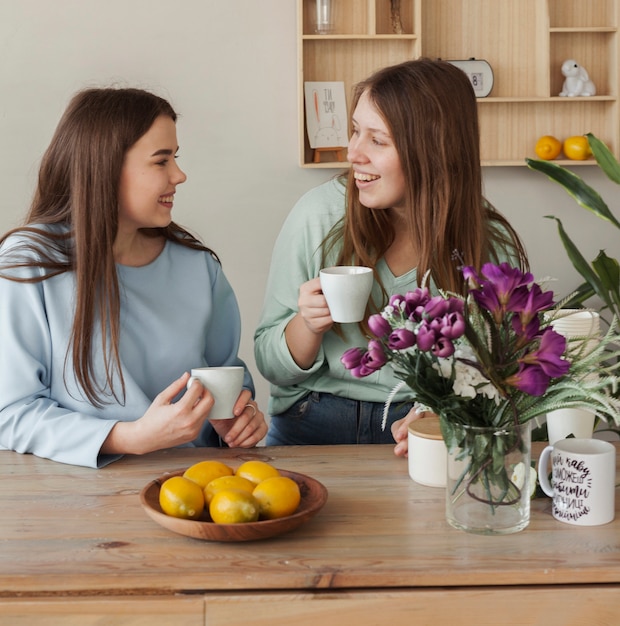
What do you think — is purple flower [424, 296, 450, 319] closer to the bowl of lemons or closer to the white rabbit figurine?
the bowl of lemons

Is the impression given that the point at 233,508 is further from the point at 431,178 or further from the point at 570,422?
the point at 431,178

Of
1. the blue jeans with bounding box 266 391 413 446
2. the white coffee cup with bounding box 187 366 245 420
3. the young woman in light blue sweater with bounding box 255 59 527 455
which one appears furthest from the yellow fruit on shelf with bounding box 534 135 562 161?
the white coffee cup with bounding box 187 366 245 420

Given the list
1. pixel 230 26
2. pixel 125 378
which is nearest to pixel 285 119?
pixel 230 26

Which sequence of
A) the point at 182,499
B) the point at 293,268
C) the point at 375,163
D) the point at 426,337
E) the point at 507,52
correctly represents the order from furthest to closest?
Answer: the point at 507,52 → the point at 293,268 → the point at 375,163 → the point at 182,499 → the point at 426,337

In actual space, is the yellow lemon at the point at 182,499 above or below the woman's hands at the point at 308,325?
below

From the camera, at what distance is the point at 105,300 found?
5.60 ft

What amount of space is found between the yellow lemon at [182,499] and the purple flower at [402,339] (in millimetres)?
342

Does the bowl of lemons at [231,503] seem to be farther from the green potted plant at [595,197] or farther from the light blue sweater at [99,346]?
the green potted plant at [595,197]

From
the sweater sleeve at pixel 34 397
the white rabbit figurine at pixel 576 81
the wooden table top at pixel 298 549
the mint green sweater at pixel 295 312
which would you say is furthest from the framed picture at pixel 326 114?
the wooden table top at pixel 298 549

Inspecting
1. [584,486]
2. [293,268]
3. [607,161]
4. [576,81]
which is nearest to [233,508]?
[584,486]

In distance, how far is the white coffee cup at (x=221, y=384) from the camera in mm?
1399

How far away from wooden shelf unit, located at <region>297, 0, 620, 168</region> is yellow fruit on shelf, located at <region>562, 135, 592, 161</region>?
5cm

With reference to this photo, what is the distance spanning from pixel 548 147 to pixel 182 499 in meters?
2.52

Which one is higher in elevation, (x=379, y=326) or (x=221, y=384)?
(x=379, y=326)
